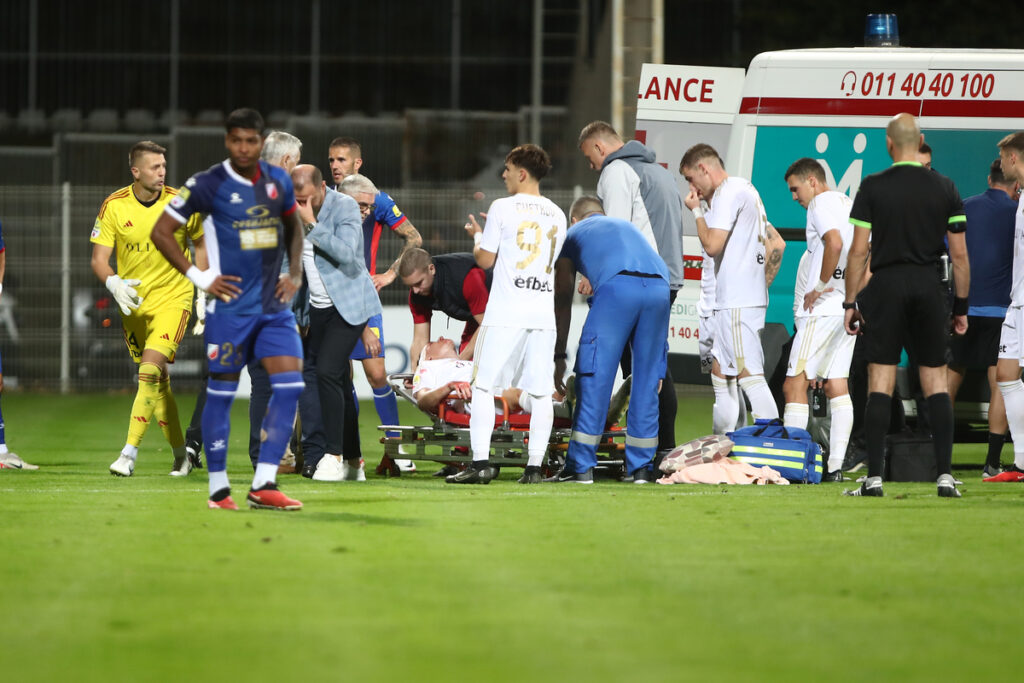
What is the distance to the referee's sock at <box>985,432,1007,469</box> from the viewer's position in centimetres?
1019

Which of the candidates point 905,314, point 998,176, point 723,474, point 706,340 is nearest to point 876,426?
point 905,314

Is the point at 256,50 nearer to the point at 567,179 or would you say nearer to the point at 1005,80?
the point at 567,179

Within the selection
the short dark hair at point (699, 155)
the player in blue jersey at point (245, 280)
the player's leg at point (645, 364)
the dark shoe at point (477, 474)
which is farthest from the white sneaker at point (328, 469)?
the short dark hair at point (699, 155)

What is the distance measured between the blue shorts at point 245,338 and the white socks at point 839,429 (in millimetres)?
3900

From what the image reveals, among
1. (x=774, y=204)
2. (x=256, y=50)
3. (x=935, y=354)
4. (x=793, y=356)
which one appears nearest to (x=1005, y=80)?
(x=774, y=204)

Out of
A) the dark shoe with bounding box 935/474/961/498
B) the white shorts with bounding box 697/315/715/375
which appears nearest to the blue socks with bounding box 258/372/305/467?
the dark shoe with bounding box 935/474/961/498

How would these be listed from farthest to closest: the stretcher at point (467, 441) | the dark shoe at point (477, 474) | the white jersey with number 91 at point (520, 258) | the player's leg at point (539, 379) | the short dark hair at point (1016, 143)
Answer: the short dark hair at point (1016, 143) → the stretcher at point (467, 441) → the dark shoe at point (477, 474) → the player's leg at point (539, 379) → the white jersey with number 91 at point (520, 258)

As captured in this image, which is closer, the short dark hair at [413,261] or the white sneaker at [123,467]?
the white sneaker at [123,467]

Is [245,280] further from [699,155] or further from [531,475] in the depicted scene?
[699,155]

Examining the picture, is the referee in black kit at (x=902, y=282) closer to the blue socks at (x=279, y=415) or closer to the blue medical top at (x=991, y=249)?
the blue medical top at (x=991, y=249)

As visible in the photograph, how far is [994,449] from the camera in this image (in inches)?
404

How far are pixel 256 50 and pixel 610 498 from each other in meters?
25.2

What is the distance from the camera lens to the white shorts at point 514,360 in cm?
881

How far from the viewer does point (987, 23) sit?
29031mm
